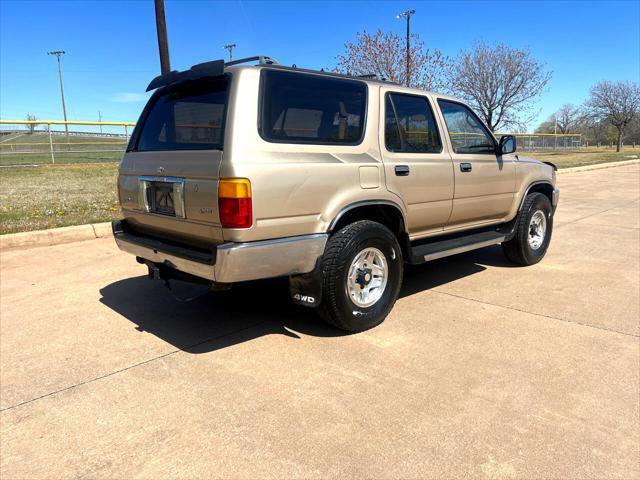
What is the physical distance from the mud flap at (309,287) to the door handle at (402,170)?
1100mm

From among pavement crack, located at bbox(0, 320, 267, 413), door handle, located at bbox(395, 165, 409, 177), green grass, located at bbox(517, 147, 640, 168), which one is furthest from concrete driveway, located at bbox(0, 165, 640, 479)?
green grass, located at bbox(517, 147, 640, 168)

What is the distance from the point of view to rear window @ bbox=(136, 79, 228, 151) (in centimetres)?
342

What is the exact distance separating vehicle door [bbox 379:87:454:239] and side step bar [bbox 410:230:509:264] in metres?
0.15

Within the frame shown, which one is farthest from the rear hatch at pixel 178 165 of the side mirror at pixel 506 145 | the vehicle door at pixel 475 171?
the side mirror at pixel 506 145

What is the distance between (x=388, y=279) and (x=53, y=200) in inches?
337

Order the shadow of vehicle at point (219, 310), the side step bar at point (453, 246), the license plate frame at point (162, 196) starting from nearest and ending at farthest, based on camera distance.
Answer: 1. the license plate frame at point (162, 196)
2. the shadow of vehicle at point (219, 310)
3. the side step bar at point (453, 246)

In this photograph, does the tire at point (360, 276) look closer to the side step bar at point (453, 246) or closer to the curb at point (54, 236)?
Result: the side step bar at point (453, 246)

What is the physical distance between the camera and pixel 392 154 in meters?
4.12

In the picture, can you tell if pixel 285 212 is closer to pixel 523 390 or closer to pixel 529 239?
pixel 523 390

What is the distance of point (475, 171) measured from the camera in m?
4.97

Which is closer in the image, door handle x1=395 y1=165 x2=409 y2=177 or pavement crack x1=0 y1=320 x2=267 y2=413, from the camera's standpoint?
pavement crack x1=0 y1=320 x2=267 y2=413

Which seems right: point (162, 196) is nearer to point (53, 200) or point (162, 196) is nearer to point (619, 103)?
point (53, 200)

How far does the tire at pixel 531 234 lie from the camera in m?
5.66

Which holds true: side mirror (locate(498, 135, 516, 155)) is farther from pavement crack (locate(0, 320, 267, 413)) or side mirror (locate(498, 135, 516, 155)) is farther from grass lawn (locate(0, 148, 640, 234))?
grass lawn (locate(0, 148, 640, 234))
